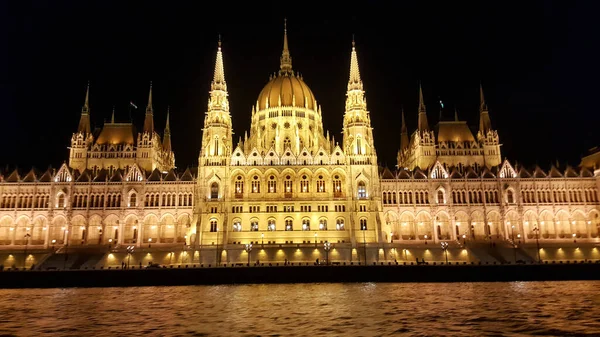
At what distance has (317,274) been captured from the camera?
6066cm

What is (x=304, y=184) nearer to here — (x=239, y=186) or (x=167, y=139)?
(x=239, y=186)

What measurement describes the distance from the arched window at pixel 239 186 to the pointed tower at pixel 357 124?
1980 cm

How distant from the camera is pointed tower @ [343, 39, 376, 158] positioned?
280 feet

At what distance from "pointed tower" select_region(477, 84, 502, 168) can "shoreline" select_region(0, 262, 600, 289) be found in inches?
1793

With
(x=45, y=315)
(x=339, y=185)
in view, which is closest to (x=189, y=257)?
(x=339, y=185)

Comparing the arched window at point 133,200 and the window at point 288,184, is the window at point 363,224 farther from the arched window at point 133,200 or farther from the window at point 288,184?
the arched window at point 133,200

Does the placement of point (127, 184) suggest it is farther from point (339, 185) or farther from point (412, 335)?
point (412, 335)

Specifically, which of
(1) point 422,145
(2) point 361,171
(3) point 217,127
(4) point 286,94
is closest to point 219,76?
(3) point 217,127

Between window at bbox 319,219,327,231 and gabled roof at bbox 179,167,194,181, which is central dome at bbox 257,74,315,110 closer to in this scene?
gabled roof at bbox 179,167,194,181

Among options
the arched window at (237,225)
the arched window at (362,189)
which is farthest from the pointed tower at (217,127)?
the arched window at (362,189)

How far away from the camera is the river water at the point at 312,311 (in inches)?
1121

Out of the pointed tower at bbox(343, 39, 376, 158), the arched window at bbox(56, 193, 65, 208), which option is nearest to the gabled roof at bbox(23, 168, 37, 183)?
the arched window at bbox(56, 193, 65, 208)

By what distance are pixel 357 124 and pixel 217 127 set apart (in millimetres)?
25850

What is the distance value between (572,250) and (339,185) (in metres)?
39.0
